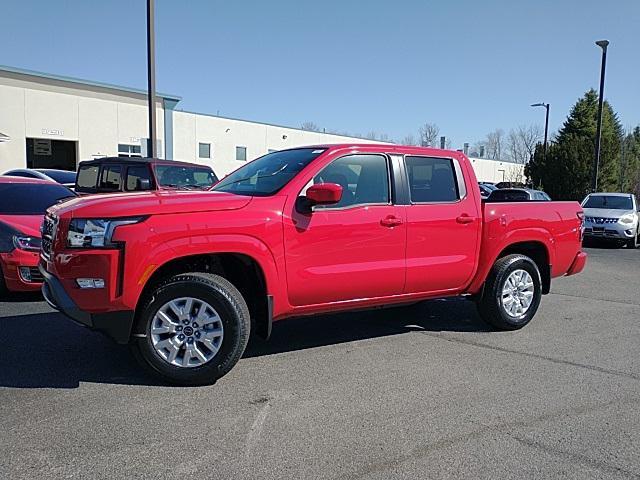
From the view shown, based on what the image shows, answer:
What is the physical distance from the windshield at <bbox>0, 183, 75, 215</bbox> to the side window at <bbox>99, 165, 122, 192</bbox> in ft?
5.82

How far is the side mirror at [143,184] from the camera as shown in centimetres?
987

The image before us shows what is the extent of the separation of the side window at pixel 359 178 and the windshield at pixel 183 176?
208 inches

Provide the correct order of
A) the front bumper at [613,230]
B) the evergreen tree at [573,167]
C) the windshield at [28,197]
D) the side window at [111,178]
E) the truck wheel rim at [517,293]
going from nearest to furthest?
the truck wheel rim at [517,293] < the windshield at [28,197] < the side window at [111,178] < the front bumper at [613,230] < the evergreen tree at [573,167]

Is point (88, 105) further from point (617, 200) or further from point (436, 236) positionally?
point (436, 236)

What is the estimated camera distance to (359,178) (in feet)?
17.1

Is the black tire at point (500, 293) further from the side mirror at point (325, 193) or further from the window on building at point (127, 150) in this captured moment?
the window on building at point (127, 150)

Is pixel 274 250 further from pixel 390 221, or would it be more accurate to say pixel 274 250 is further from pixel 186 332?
pixel 390 221

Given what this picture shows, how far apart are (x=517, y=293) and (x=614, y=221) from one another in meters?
11.2

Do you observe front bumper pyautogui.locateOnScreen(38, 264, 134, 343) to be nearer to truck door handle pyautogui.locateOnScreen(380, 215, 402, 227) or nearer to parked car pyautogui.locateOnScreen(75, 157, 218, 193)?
truck door handle pyautogui.locateOnScreen(380, 215, 402, 227)

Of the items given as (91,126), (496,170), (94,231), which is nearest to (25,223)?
(94,231)

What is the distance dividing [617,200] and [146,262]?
16.2 metres

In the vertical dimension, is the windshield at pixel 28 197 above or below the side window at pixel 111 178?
below

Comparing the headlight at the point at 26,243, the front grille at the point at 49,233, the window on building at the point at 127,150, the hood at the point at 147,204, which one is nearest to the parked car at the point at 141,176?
the headlight at the point at 26,243

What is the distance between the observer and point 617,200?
16844 millimetres
